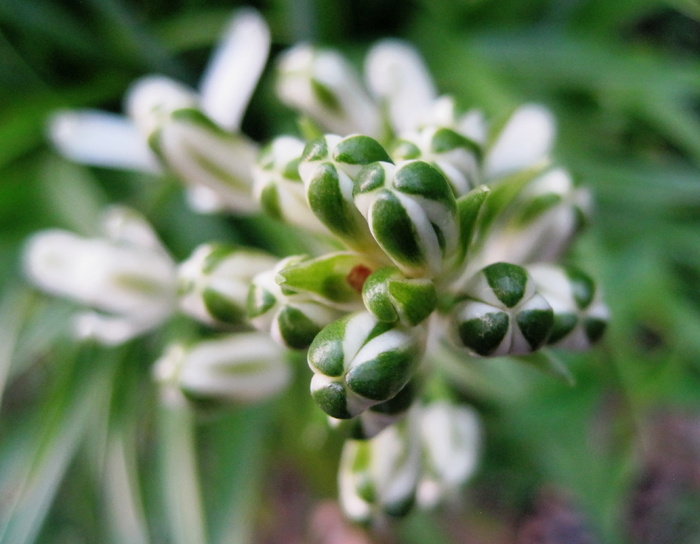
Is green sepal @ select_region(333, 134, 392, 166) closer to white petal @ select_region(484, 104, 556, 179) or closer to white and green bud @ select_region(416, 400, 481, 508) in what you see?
white petal @ select_region(484, 104, 556, 179)

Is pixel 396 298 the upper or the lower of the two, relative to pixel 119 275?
upper

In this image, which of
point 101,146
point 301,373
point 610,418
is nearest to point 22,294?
point 101,146

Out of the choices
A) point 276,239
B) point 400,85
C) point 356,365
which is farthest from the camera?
point 276,239

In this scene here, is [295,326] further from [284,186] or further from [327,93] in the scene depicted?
[327,93]

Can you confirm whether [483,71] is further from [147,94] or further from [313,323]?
[313,323]

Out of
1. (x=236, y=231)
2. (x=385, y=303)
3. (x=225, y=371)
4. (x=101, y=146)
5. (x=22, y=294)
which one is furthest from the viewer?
(x=236, y=231)

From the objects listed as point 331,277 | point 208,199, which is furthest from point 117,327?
point 331,277

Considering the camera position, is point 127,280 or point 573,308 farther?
point 127,280

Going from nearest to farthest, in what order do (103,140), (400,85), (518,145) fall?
(518,145)
(400,85)
(103,140)
